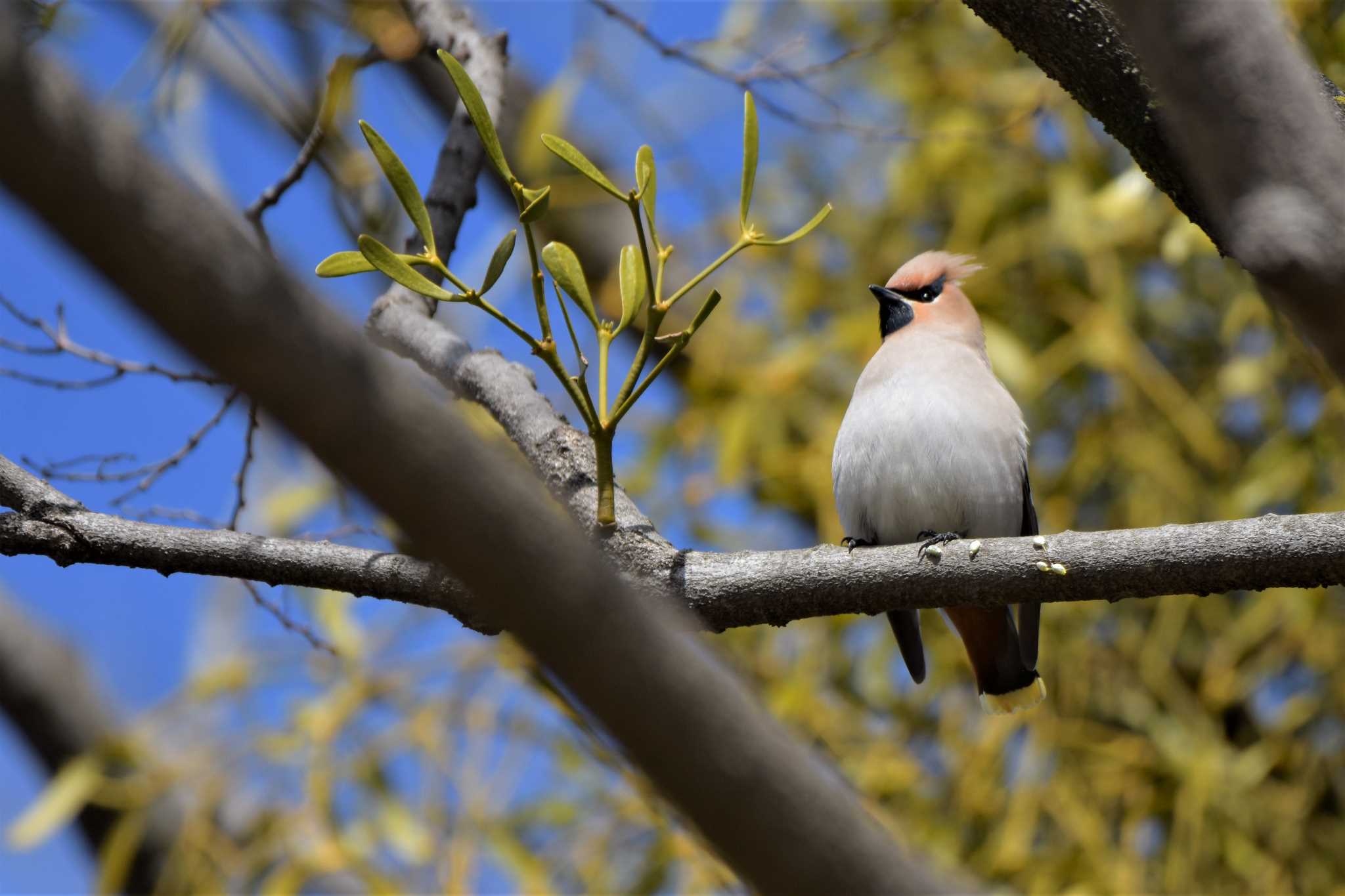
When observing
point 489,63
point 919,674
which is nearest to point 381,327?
point 489,63

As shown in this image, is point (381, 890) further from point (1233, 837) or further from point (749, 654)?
point (1233, 837)

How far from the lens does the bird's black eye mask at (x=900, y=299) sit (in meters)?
2.47

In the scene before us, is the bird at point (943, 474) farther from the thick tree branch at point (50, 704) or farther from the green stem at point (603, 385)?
the thick tree branch at point (50, 704)

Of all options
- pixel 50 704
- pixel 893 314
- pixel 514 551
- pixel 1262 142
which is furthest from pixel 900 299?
pixel 50 704

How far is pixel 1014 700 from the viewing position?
2.25 metres

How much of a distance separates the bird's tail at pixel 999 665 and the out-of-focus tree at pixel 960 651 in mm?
448

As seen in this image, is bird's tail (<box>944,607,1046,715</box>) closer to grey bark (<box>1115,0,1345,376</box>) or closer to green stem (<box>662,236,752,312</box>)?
green stem (<box>662,236,752,312</box>)

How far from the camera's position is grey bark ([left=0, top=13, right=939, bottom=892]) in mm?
498

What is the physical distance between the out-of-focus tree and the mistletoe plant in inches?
36.8

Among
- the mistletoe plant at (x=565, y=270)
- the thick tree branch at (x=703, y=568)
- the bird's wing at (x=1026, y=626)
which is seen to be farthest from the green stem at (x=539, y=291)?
the bird's wing at (x=1026, y=626)

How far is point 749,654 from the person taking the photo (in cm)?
293

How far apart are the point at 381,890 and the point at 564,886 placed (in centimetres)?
44

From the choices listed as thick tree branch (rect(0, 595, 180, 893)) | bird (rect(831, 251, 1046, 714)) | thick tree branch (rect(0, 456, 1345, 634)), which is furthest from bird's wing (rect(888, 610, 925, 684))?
thick tree branch (rect(0, 595, 180, 893))

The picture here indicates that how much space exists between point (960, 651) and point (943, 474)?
78 centimetres
